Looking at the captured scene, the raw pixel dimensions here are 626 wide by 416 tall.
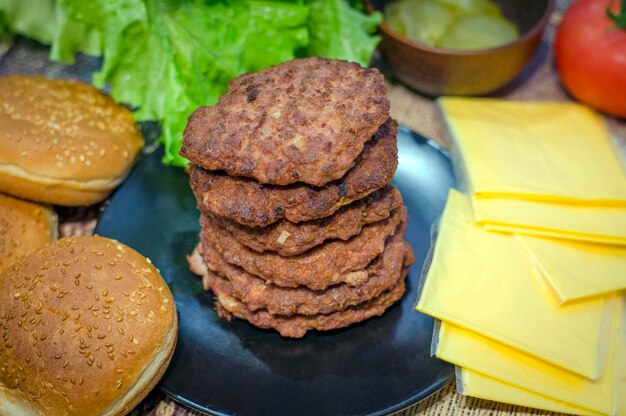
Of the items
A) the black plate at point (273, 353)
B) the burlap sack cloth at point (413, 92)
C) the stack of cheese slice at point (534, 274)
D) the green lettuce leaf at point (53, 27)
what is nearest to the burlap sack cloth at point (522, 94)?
the burlap sack cloth at point (413, 92)

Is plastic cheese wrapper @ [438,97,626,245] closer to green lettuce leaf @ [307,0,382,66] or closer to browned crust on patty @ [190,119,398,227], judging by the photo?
green lettuce leaf @ [307,0,382,66]

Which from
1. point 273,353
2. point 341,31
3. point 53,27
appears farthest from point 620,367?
point 53,27

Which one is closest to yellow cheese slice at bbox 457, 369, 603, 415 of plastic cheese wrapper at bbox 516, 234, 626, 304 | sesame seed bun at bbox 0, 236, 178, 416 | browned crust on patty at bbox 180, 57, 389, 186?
plastic cheese wrapper at bbox 516, 234, 626, 304

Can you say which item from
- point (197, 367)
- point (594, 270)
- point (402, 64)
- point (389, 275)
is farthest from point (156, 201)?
point (594, 270)

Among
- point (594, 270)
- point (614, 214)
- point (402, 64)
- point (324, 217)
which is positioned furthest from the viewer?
point (402, 64)

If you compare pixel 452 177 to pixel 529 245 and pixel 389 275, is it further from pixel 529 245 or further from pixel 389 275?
pixel 389 275

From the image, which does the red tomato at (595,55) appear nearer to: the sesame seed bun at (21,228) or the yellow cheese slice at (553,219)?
the yellow cheese slice at (553,219)
